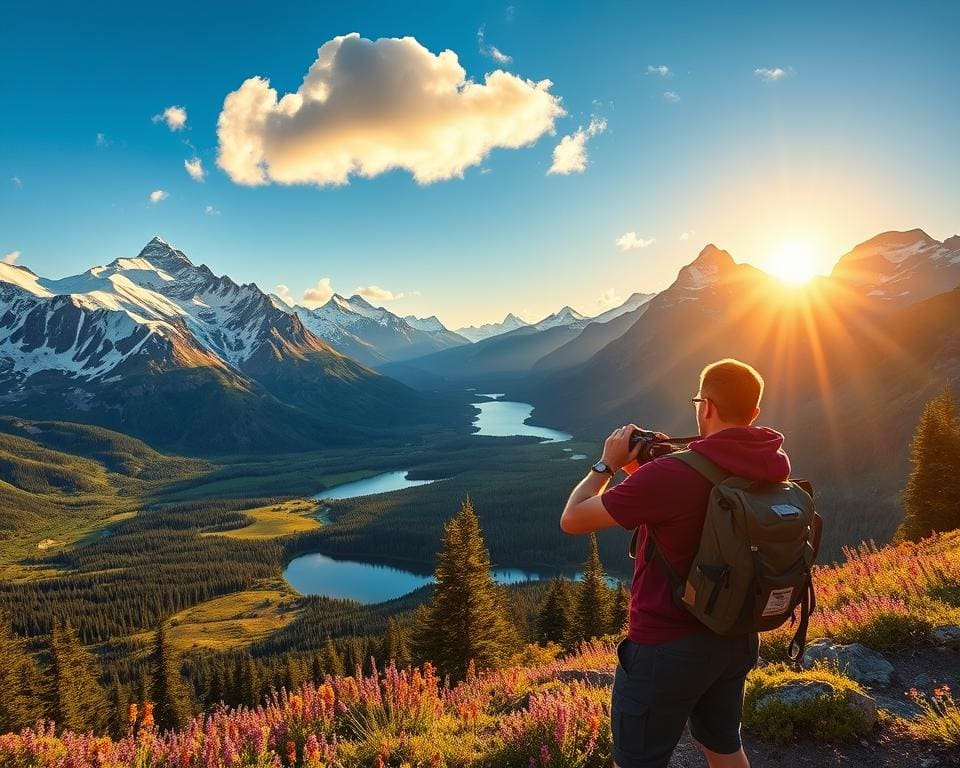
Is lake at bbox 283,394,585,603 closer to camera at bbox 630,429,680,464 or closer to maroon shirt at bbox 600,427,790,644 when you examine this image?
camera at bbox 630,429,680,464

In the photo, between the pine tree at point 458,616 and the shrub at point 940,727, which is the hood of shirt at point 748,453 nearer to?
the shrub at point 940,727

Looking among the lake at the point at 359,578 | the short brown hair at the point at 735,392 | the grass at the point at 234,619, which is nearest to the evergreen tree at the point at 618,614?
the short brown hair at the point at 735,392

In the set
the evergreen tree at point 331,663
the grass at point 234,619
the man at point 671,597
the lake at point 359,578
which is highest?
the man at point 671,597

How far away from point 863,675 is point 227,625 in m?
137

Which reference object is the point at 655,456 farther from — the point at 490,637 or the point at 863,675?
the point at 490,637

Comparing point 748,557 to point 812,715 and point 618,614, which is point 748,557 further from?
point 618,614

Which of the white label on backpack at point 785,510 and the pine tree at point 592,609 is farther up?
the white label on backpack at point 785,510

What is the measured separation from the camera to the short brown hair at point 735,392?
3.98 metres

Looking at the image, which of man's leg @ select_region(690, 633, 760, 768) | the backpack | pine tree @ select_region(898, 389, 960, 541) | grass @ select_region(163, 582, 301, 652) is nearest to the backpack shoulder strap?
the backpack

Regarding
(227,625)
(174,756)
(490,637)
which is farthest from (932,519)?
(227,625)

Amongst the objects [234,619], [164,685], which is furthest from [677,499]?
[234,619]

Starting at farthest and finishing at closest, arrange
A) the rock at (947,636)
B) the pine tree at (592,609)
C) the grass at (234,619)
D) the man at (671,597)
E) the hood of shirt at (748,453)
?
the grass at (234,619), the pine tree at (592,609), the rock at (947,636), the man at (671,597), the hood of shirt at (748,453)

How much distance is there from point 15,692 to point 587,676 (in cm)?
4147

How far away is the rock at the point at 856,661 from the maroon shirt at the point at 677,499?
627 centimetres
